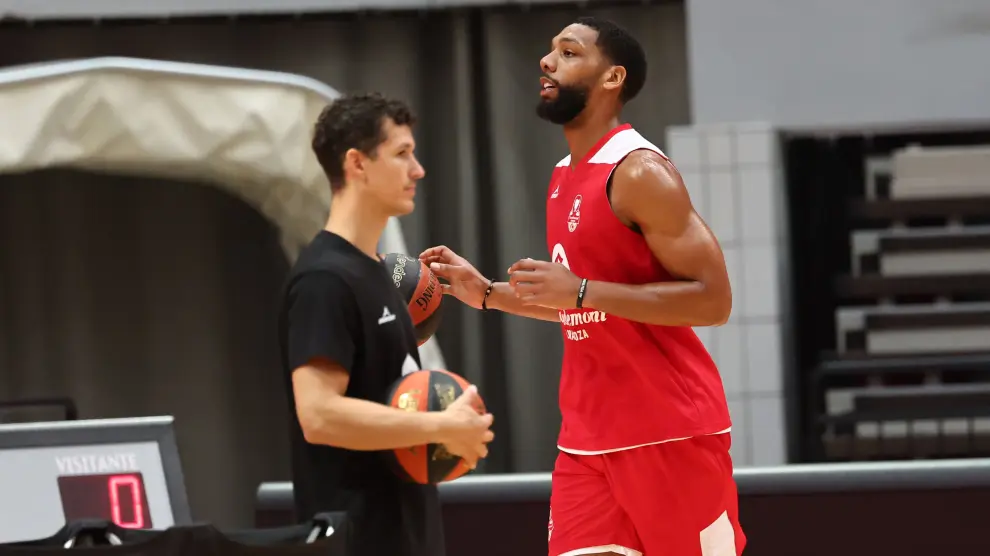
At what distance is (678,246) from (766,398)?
11.9 ft

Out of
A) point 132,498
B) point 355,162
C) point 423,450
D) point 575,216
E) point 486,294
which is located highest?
point 355,162

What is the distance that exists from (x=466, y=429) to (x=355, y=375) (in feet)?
0.98

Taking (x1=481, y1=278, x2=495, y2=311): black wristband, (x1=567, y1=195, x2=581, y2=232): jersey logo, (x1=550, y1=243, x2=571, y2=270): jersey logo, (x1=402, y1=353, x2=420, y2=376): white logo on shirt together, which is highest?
(x1=567, y1=195, x2=581, y2=232): jersey logo

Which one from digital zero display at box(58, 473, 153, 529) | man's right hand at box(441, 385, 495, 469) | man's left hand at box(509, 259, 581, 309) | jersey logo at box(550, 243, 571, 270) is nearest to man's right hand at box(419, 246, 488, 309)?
jersey logo at box(550, 243, 571, 270)

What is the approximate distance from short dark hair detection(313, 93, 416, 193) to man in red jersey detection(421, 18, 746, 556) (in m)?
0.49

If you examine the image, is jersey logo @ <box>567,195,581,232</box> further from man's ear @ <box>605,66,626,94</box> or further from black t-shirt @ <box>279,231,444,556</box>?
black t-shirt @ <box>279,231,444,556</box>

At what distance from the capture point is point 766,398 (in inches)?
266

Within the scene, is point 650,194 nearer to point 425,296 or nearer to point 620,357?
point 620,357

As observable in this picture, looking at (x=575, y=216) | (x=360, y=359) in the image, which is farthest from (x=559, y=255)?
(x=360, y=359)

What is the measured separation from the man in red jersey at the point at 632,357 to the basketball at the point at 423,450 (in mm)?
445

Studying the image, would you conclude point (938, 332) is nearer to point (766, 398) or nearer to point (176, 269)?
point (766, 398)

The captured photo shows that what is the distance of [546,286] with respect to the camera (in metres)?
3.23

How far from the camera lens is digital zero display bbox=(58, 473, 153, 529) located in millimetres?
4176

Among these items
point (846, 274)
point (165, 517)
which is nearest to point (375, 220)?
point (165, 517)
